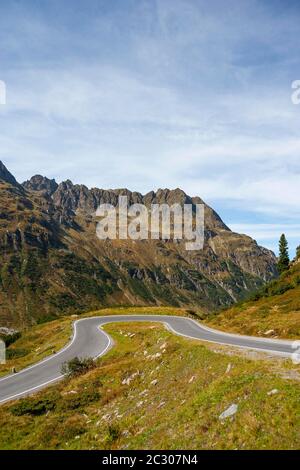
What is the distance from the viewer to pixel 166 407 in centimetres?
1862

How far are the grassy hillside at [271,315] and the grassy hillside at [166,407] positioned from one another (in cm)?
1107

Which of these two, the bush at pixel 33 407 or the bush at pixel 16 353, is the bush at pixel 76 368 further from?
the bush at pixel 16 353

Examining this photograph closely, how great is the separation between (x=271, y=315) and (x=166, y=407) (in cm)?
3603

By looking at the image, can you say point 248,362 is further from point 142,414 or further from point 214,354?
point 142,414

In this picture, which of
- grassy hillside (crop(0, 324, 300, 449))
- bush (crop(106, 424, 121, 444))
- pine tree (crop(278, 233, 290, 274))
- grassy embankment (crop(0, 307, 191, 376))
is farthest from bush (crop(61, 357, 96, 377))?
pine tree (crop(278, 233, 290, 274))

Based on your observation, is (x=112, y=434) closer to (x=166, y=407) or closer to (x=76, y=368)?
(x=166, y=407)

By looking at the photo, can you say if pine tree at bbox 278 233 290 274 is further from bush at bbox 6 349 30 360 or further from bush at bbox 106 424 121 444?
bush at bbox 106 424 121 444

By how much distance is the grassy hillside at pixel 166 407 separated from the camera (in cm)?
1264

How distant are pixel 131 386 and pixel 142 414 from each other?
6.66 m

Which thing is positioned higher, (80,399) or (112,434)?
(112,434)

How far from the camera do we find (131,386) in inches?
1014

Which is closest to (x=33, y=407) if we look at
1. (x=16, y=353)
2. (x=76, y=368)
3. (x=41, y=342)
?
(x=76, y=368)

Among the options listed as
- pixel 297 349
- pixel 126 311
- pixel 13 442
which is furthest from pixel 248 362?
pixel 126 311

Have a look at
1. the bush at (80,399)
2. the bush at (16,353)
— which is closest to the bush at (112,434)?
the bush at (80,399)
